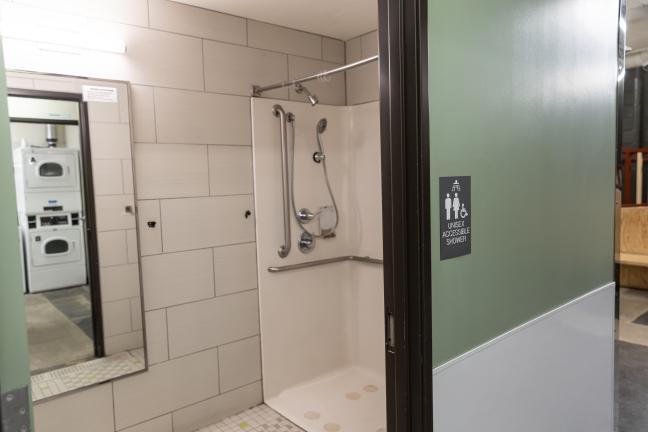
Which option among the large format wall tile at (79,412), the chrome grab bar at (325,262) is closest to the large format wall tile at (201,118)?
the chrome grab bar at (325,262)

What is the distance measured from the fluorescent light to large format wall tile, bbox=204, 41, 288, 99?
0.46 metres

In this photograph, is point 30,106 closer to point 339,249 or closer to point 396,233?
point 396,233

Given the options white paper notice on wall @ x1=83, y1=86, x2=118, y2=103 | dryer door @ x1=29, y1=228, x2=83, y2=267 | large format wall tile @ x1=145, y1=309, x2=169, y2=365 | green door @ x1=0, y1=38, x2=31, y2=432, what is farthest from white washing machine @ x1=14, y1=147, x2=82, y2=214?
green door @ x1=0, y1=38, x2=31, y2=432

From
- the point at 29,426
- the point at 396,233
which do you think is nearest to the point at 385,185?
the point at 396,233

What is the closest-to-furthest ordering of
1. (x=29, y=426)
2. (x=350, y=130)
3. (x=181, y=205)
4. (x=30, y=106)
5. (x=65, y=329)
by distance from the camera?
(x=29, y=426), (x=30, y=106), (x=65, y=329), (x=181, y=205), (x=350, y=130)

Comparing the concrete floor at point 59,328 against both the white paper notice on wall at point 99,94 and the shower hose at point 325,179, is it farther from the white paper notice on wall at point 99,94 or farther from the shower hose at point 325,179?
the shower hose at point 325,179

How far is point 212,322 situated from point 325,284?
0.85 m

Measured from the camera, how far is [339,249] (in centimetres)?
317

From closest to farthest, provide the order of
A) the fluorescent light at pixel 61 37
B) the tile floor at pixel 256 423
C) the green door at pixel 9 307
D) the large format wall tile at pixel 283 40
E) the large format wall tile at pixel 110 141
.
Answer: the green door at pixel 9 307 → the fluorescent light at pixel 61 37 → the large format wall tile at pixel 110 141 → the tile floor at pixel 256 423 → the large format wall tile at pixel 283 40

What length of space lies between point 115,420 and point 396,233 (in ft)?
6.07

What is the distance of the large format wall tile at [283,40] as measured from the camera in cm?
264

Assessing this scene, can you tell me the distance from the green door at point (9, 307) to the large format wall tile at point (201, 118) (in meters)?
1.71

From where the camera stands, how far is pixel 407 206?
4.02 ft

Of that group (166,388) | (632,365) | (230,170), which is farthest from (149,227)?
(632,365)
